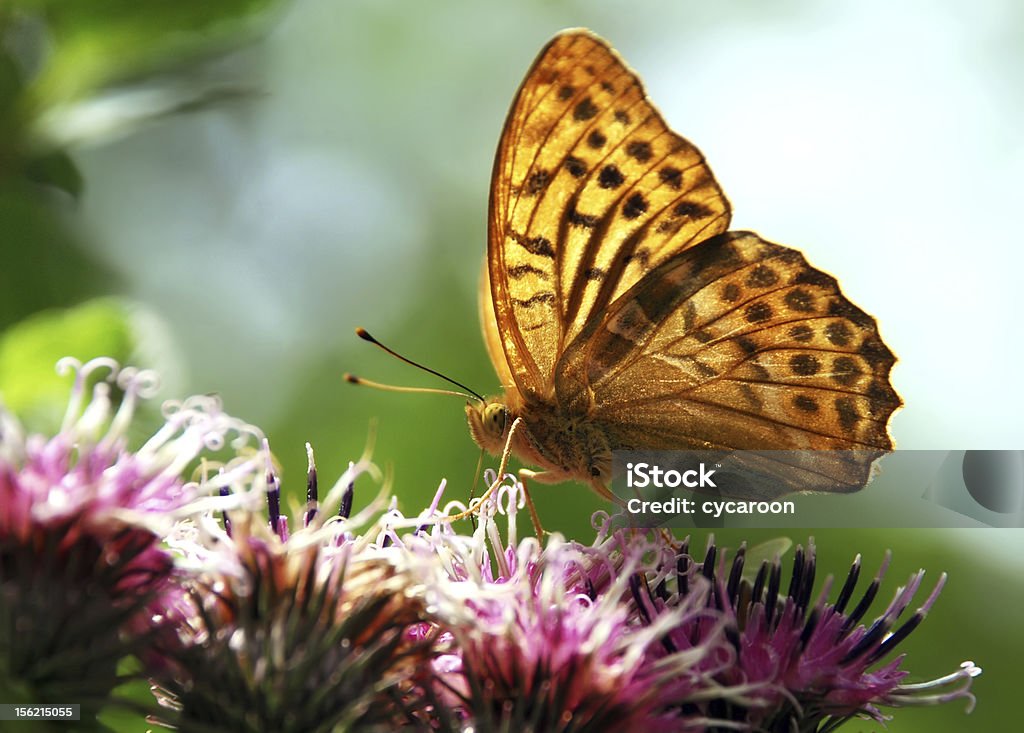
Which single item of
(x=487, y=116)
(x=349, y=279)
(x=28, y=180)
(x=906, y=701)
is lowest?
(x=906, y=701)

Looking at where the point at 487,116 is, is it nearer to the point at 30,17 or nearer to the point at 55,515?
the point at 30,17

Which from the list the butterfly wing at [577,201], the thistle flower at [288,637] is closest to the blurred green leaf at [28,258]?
the thistle flower at [288,637]

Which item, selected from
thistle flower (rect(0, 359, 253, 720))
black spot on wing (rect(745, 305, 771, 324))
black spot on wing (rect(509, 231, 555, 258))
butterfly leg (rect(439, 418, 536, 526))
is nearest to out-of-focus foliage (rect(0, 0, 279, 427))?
thistle flower (rect(0, 359, 253, 720))

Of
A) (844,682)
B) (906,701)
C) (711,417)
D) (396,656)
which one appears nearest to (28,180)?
(396,656)

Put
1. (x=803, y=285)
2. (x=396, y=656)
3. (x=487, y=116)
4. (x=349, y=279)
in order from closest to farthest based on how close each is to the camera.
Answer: (x=396, y=656) < (x=803, y=285) < (x=349, y=279) < (x=487, y=116)

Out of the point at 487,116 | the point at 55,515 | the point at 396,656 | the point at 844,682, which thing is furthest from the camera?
the point at 487,116

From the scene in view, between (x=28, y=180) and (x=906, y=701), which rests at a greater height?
(x=28, y=180)

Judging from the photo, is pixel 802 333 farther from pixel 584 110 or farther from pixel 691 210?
pixel 584 110

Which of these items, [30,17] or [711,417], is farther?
[711,417]

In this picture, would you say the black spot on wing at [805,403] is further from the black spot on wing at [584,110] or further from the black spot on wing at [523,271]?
the black spot on wing at [584,110]
